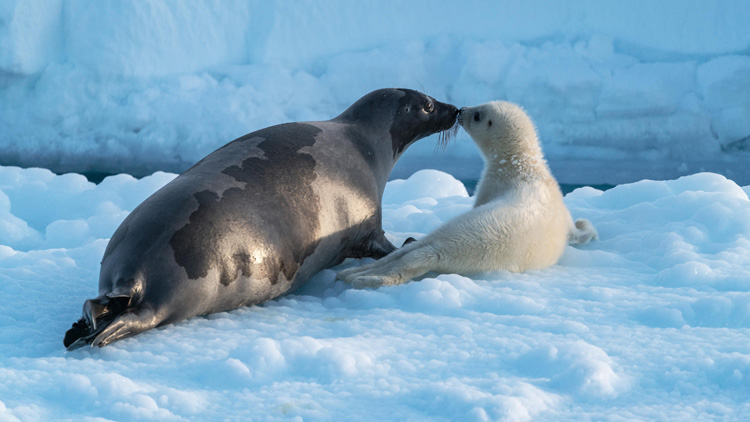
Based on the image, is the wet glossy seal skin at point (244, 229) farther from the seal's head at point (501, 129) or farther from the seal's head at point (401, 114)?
the seal's head at point (501, 129)

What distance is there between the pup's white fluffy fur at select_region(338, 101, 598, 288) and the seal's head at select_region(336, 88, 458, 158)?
0.39m

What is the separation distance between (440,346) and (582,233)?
6.02 ft

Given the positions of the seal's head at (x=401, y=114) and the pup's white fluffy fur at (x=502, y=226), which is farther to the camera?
the seal's head at (x=401, y=114)

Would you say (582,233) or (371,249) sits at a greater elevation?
(582,233)

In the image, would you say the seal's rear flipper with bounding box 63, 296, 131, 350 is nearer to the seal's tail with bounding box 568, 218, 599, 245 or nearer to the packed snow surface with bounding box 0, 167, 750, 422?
the packed snow surface with bounding box 0, 167, 750, 422

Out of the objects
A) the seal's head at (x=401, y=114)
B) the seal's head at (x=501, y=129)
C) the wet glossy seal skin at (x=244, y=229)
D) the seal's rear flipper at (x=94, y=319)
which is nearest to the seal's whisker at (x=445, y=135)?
the seal's head at (x=401, y=114)

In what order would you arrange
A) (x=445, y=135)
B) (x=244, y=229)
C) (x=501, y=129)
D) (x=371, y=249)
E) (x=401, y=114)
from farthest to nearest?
(x=445, y=135)
(x=401, y=114)
(x=501, y=129)
(x=371, y=249)
(x=244, y=229)

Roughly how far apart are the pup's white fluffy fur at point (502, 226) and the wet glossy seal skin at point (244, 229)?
298mm

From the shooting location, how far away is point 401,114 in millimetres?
4094

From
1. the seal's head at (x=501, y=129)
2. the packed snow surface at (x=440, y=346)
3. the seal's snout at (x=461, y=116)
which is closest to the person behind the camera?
the packed snow surface at (x=440, y=346)

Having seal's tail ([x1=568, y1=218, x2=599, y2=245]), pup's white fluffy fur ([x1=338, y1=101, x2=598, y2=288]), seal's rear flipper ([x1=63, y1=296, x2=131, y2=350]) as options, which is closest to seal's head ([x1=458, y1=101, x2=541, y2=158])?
pup's white fluffy fur ([x1=338, y1=101, x2=598, y2=288])

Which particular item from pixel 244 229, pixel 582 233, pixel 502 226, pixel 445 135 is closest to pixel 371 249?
pixel 502 226

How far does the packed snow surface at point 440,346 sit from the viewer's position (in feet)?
6.26

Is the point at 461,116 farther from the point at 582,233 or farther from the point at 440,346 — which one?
the point at 440,346
